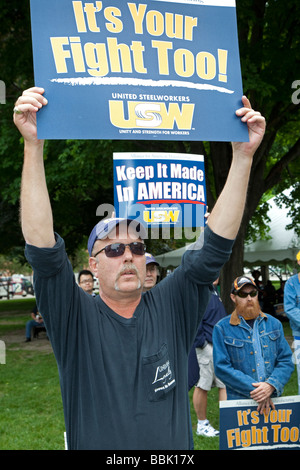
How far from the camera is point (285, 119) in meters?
13.7

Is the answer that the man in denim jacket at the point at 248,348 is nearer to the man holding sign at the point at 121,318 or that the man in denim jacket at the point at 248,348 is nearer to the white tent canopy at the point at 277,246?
the man holding sign at the point at 121,318

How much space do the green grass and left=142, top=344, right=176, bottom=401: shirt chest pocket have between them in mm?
3717

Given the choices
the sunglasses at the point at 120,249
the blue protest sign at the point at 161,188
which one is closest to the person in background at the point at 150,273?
the blue protest sign at the point at 161,188

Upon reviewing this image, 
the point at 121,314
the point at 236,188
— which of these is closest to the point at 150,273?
the point at 121,314

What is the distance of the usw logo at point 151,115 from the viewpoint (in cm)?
250

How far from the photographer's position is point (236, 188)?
2.42 metres

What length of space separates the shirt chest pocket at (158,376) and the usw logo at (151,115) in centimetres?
102

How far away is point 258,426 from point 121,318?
87.8 inches

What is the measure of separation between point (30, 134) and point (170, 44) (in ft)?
2.82

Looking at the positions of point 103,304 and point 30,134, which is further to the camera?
point 103,304

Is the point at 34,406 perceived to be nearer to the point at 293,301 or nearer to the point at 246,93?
the point at 293,301

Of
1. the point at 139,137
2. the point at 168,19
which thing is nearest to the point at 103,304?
the point at 139,137

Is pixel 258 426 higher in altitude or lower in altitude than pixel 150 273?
lower

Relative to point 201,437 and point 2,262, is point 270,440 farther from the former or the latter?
point 2,262
